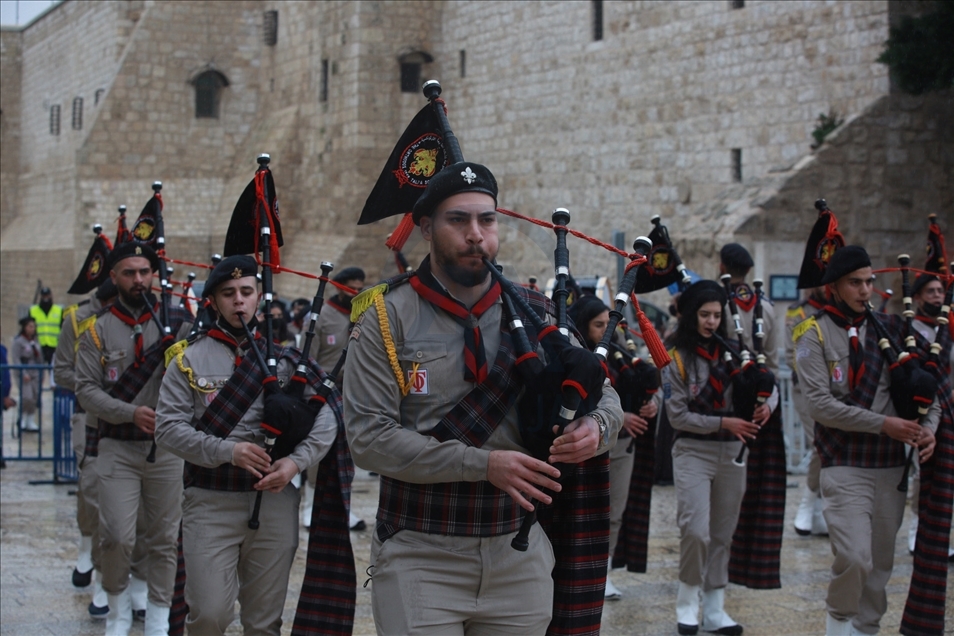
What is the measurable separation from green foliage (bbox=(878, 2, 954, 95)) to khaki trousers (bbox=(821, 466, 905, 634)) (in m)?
10.1

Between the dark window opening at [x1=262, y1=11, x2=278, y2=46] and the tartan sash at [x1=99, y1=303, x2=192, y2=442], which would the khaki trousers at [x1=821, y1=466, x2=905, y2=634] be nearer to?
the tartan sash at [x1=99, y1=303, x2=192, y2=442]

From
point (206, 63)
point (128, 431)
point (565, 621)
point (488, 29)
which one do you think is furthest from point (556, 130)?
point (565, 621)

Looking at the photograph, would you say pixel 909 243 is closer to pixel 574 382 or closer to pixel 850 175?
pixel 850 175

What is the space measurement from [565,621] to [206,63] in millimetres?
27408

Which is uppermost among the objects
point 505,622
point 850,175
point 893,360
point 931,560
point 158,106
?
point 158,106

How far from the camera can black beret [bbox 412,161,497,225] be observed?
366cm

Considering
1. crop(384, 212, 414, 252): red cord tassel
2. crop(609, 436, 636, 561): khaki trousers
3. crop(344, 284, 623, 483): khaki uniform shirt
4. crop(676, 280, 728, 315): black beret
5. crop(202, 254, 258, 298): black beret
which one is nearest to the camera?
crop(344, 284, 623, 483): khaki uniform shirt

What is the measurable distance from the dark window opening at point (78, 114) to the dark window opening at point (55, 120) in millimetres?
1907

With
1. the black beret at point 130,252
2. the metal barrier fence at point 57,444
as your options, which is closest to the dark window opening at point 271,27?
the metal barrier fence at point 57,444

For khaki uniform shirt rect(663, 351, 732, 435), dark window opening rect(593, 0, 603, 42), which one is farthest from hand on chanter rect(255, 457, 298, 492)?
dark window opening rect(593, 0, 603, 42)

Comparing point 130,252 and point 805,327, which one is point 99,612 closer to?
point 130,252

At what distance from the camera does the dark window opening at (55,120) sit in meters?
37.1

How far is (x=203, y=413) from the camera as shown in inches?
202

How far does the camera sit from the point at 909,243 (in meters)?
16.3
